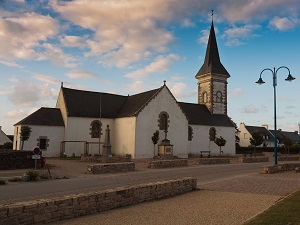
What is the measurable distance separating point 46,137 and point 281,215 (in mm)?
30011

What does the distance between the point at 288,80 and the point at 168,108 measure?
17.3 m

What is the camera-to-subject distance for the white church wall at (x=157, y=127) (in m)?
34.0

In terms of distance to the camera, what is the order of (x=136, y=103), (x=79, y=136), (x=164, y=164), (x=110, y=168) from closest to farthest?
1. (x=110, y=168)
2. (x=164, y=164)
3. (x=79, y=136)
4. (x=136, y=103)

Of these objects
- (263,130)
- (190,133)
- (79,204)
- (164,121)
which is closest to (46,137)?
(164,121)

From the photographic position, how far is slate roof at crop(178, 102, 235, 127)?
143 ft

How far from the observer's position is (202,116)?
1768 inches

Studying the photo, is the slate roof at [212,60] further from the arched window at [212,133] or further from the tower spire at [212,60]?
the arched window at [212,133]

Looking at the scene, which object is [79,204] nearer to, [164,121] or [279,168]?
[279,168]

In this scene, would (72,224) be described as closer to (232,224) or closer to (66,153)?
(232,224)

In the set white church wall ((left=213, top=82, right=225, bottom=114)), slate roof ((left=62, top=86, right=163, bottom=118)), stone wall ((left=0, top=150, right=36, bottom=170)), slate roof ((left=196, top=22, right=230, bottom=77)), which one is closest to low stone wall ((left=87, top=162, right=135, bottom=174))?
stone wall ((left=0, top=150, right=36, bottom=170))

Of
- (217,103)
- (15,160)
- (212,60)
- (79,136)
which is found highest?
(212,60)

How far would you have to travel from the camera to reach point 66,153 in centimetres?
3419

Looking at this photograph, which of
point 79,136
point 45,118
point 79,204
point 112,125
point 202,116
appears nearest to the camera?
point 79,204

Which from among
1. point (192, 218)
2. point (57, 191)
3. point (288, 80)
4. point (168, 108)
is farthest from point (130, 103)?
point (192, 218)
